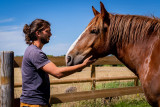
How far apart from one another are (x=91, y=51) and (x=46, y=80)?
85 cm

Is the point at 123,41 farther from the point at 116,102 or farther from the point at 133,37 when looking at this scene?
the point at 116,102

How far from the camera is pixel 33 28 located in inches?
94.7

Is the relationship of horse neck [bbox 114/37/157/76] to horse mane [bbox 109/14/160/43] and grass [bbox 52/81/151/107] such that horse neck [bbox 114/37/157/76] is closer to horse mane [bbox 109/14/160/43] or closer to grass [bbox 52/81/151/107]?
horse mane [bbox 109/14/160/43]

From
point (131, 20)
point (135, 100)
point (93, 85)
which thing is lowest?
point (135, 100)

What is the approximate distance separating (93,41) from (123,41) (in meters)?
0.45

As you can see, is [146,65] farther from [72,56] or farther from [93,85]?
[93,85]

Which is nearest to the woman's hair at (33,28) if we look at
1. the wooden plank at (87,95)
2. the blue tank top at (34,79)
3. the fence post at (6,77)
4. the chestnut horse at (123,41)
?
the blue tank top at (34,79)

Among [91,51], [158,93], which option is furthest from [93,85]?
[158,93]

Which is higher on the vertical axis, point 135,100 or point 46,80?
point 46,80

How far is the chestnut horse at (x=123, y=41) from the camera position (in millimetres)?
2568

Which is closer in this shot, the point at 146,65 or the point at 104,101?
the point at 146,65

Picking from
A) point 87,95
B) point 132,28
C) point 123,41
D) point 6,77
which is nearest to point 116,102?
point 87,95

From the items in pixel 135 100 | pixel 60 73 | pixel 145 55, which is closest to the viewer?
pixel 60 73

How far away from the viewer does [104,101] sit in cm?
531
